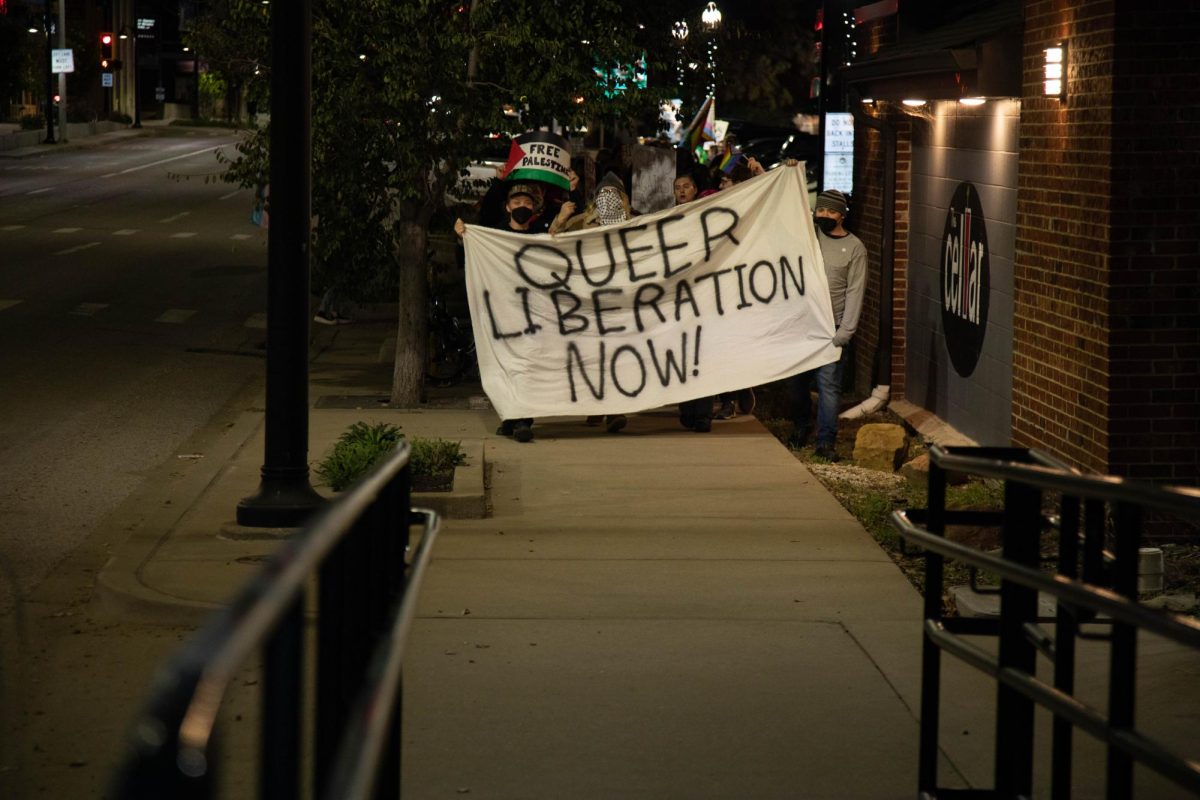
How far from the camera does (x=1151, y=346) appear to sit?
9188 mm

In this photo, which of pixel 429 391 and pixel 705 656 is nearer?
pixel 705 656

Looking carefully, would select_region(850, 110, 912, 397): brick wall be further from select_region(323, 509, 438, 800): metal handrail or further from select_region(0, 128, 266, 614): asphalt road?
select_region(323, 509, 438, 800): metal handrail

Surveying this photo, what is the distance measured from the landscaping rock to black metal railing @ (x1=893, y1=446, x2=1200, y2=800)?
665 centimetres

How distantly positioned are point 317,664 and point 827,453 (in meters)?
9.53

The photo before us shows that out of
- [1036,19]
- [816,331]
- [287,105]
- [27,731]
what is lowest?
[27,731]

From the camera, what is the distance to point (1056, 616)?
4742 mm

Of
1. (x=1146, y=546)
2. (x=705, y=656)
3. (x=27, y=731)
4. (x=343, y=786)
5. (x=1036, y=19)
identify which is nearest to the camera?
(x=343, y=786)

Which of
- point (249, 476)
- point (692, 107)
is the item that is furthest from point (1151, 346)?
point (692, 107)

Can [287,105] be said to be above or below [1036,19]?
below

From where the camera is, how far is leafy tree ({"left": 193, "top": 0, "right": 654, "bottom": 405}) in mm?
13062

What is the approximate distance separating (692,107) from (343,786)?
1367 centimetres

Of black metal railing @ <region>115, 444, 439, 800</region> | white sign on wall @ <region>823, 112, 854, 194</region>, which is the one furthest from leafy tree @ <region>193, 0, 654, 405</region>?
black metal railing @ <region>115, 444, 439, 800</region>

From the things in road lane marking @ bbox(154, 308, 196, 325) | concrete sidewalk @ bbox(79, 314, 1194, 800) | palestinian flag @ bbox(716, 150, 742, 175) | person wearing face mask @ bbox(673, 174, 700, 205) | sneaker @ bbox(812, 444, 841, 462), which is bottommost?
concrete sidewalk @ bbox(79, 314, 1194, 800)

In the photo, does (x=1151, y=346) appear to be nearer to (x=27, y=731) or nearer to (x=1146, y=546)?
(x=1146, y=546)
